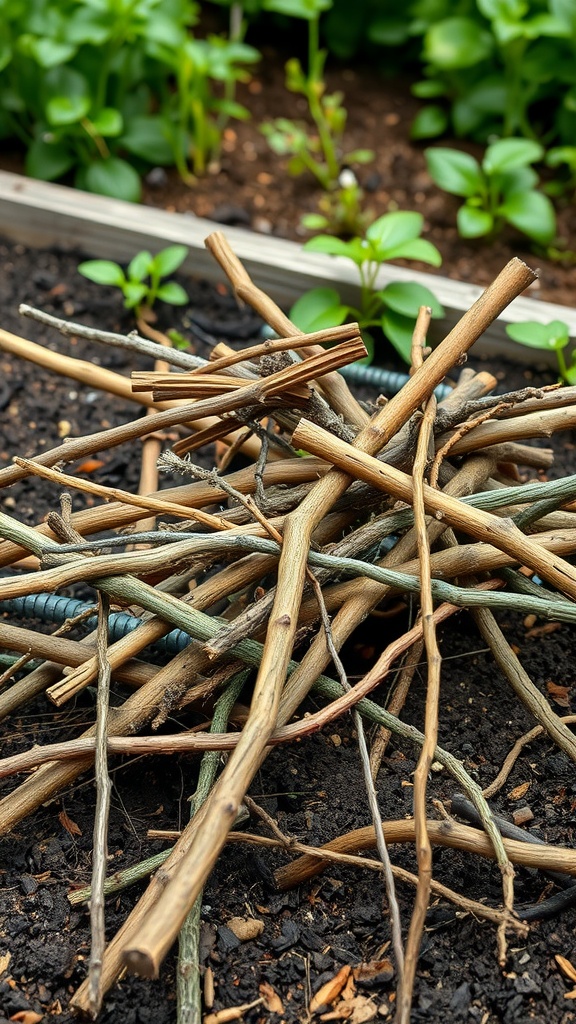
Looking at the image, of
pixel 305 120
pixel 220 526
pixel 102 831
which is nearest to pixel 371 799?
pixel 102 831

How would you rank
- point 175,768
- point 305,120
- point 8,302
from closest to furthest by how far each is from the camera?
point 175,768
point 8,302
point 305,120

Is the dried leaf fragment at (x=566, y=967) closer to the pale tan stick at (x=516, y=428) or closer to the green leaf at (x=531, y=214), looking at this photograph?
the pale tan stick at (x=516, y=428)

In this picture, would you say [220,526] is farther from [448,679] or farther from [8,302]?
[8,302]

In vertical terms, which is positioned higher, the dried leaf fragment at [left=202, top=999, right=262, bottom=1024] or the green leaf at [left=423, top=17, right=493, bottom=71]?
the green leaf at [left=423, top=17, right=493, bottom=71]

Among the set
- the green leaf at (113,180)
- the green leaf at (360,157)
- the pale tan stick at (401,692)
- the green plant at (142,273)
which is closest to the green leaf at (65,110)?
the green leaf at (113,180)

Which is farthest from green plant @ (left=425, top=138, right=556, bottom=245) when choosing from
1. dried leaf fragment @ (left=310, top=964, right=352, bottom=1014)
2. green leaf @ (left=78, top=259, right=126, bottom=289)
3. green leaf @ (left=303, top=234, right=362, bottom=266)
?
dried leaf fragment @ (left=310, top=964, right=352, bottom=1014)

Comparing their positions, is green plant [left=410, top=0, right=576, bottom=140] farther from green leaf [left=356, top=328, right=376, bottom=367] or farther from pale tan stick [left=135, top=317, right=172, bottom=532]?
pale tan stick [left=135, top=317, right=172, bottom=532]

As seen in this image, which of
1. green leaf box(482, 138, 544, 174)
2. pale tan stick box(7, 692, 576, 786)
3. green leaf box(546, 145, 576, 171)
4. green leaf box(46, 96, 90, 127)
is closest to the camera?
pale tan stick box(7, 692, 576, 786)
